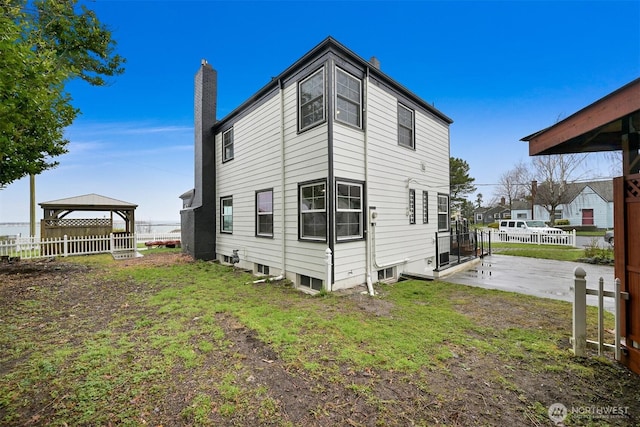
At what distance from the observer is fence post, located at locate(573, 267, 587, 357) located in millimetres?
3135

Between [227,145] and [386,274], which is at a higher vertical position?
[227,145]

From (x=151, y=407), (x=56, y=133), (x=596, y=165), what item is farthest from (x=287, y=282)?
(x=596, y=165)

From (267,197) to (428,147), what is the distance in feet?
20.2

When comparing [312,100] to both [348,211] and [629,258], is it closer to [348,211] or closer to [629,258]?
[348,211]

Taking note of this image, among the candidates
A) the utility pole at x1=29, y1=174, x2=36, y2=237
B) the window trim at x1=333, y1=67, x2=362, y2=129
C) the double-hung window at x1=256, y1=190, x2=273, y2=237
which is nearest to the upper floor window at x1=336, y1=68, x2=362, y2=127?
the window trim at x1=333, y1=67, x2=362, y2=129

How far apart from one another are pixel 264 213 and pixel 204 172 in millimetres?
4480

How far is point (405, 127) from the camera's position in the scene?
8.57 m

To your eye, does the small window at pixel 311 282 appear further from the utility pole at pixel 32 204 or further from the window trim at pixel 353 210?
the utility pole at pixel 32 204

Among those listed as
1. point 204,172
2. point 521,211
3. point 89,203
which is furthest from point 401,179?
point 521,211

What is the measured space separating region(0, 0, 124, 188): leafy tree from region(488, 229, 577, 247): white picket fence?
21.8 metres

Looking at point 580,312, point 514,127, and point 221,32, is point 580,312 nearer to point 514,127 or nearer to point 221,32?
point 221,32

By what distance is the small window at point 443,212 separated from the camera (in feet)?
34.0

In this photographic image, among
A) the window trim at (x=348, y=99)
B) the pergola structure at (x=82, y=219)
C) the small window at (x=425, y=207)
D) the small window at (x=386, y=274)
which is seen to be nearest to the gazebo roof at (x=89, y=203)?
the pergola structure at (x=82, y=219)

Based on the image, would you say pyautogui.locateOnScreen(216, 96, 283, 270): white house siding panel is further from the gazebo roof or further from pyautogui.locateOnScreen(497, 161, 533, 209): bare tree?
pyautogui.locateOnScreen(497, 161, 533, 209): bare tree
